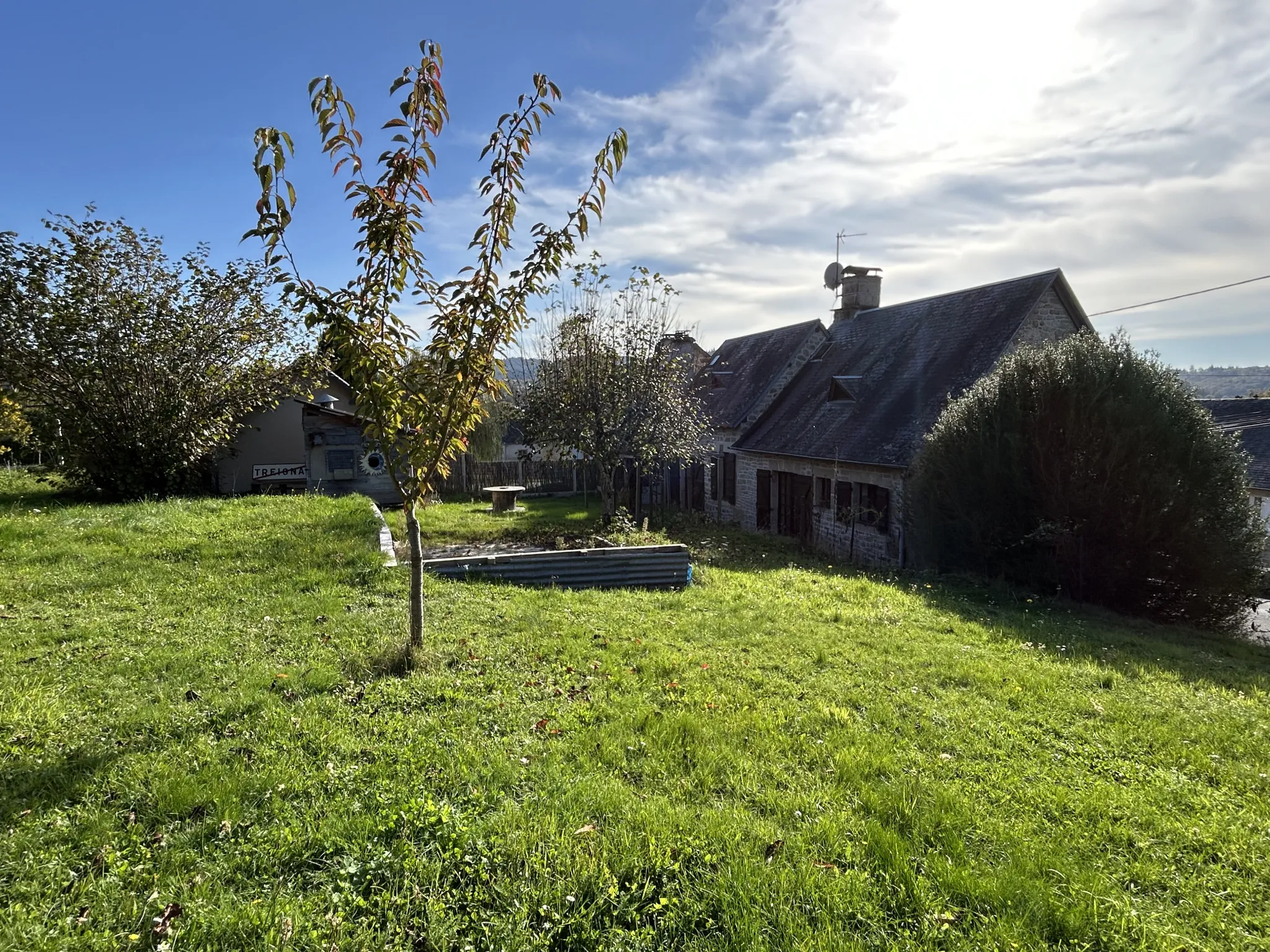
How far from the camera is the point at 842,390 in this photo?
58.8 feet

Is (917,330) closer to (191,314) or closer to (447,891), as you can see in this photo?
(191,314)

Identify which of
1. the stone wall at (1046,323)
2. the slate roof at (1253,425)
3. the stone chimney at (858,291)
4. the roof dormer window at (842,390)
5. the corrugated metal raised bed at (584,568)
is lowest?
the corrugated metal raised bed at (584,568)

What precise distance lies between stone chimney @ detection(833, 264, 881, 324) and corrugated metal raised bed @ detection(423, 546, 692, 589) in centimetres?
1579

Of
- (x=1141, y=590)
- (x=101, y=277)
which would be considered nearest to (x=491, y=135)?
(x=1141, y=590)

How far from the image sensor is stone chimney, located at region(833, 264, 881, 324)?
70.9ft

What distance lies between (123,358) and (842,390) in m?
16.1

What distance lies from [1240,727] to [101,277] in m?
17.1

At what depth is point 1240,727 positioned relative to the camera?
4793 millimetres

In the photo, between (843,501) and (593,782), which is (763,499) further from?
(593,782)

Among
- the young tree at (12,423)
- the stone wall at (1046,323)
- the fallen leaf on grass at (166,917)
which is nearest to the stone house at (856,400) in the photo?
the stone wall at (1046,323)

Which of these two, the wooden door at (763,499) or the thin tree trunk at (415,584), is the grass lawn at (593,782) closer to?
the thin tree trunk at (415,584)

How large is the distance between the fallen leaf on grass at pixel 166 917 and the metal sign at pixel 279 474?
48.0ft

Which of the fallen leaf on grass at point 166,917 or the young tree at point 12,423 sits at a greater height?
the young tree at point 12,423

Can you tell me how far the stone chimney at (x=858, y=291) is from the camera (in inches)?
851
